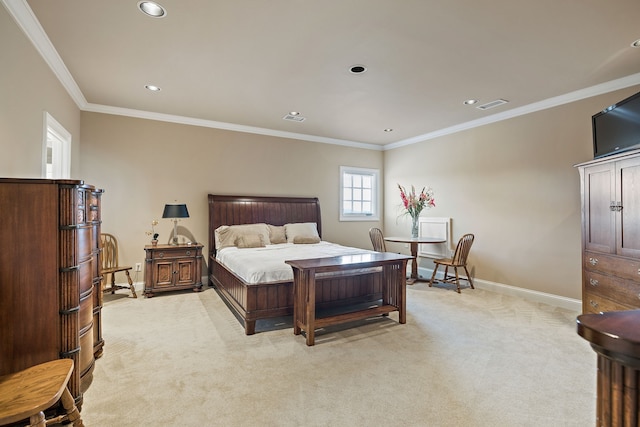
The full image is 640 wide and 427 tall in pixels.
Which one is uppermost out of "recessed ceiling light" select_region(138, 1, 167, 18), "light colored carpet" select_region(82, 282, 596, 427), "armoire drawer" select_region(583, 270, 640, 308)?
"recessed ceiling light" select_region(138, 1, 167, 18)

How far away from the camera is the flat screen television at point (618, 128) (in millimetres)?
2764

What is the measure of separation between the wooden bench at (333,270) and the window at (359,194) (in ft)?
10.3

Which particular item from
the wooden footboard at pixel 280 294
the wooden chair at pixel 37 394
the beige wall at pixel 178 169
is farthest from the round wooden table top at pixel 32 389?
the beige wall at pixel 178 169

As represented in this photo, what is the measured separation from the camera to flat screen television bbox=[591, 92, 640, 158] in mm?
2764

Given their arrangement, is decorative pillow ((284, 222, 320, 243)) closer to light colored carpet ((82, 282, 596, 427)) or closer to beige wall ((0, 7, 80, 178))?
light colored carpet ((82, 282, 596, 427))

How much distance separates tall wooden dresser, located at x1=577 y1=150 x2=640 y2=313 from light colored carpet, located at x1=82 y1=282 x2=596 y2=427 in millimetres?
554

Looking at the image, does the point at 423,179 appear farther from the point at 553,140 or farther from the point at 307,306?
the point at 307,306

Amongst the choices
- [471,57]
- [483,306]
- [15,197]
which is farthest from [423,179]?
[15,197]

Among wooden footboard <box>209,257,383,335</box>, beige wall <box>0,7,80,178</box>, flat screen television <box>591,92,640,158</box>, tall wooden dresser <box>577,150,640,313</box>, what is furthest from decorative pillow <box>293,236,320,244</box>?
flat screen television <box>591,92,640,158</box>

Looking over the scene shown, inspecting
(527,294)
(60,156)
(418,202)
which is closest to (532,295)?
(527,294)

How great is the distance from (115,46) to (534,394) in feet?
14.5

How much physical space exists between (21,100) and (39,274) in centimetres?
164

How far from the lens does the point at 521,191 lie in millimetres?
4492

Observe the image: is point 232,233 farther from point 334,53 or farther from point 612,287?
point 612,287
